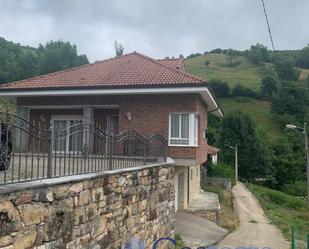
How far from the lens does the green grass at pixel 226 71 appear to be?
3529 inches

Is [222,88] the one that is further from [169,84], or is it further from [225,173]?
[169,84]

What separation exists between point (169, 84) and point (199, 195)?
439 inches

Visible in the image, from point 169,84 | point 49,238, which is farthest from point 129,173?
point 169,84

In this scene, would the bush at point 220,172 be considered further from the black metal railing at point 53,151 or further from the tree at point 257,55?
the tree at point 257,55

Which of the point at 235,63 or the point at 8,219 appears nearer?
the point at 8,219

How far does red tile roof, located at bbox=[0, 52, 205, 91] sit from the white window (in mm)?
1494

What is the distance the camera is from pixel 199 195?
24.9 metres

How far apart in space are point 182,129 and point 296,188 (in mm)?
34560

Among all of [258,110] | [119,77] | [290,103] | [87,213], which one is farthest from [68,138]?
[258,110]

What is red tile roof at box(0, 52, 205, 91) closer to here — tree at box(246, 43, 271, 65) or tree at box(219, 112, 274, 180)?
tree at box(219, 112, 274, 180)

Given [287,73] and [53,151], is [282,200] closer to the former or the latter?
[53,151]

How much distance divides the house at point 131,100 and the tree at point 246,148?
98.1ft

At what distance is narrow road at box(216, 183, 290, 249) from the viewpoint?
1545cm

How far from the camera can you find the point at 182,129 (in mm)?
16500
